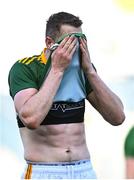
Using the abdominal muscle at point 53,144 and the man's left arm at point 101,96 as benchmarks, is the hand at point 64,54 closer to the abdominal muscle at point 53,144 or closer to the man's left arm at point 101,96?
the man's left arm at point 101,96

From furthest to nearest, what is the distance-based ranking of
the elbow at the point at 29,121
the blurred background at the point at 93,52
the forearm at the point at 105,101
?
the blurred background at the point at 93,52, the forearm at the point at 105,101, the elbow at the point at 29,121

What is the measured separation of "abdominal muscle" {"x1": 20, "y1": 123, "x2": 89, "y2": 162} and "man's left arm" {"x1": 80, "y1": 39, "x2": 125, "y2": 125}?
186 mm

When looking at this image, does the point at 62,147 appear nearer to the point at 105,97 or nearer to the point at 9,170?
the point at 105,97

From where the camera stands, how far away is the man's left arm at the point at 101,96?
298cm

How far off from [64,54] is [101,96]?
0.30m

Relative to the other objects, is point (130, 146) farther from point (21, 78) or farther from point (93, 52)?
point (93, 52)

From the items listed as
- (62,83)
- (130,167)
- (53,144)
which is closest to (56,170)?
(53,144)

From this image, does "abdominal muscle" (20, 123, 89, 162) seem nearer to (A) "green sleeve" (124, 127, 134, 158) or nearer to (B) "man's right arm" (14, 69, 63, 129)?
(B) "man's right arm" (14, 69, 63, 129)

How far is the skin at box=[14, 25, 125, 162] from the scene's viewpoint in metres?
2.80

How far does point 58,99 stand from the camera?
116 inches

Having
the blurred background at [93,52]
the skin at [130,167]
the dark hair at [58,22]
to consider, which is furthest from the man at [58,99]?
the blurred background at [93,52]

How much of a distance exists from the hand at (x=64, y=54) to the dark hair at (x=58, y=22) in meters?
0.13

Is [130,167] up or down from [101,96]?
up

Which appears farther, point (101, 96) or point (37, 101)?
point (101, 96)
